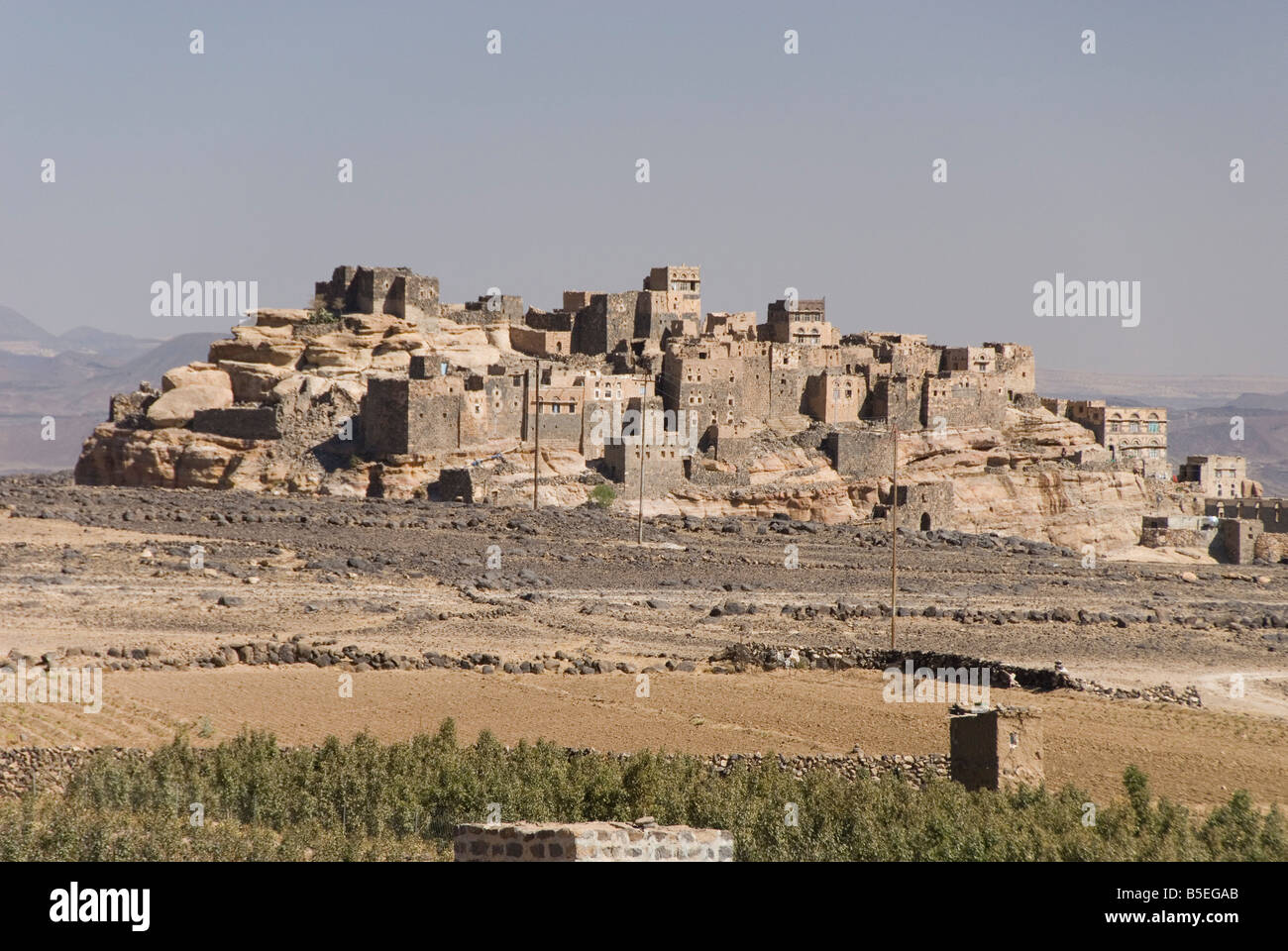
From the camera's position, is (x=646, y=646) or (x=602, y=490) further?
(x=602, y=490)

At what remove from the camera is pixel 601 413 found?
58406mm

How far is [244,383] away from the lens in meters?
61.6

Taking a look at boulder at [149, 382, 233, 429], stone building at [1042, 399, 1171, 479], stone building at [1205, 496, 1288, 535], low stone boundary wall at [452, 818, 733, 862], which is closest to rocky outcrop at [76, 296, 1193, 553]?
Result: boulder at [149, 382, 233, 429]

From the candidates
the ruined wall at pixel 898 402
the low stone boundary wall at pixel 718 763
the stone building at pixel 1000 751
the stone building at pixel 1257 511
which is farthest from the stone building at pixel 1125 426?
the stone building at pixel 1000 751

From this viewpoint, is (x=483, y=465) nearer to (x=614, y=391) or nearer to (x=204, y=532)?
(x=614, y=391)

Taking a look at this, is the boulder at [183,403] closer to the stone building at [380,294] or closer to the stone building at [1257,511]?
the stone building at [380,294]

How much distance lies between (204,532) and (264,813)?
24815 mm

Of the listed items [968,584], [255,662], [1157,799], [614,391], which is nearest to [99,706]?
[255,662]

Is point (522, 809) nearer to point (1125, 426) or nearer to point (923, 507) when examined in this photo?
point (923, 507)

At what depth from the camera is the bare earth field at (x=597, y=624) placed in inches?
964

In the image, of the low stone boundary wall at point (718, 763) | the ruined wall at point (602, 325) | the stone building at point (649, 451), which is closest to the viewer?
the low stone boundary wall at point (718, 763)

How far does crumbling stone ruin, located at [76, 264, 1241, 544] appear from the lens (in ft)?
183

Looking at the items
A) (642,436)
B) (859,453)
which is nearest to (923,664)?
(642,436)

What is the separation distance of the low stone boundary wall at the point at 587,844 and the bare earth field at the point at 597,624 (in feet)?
29.2
